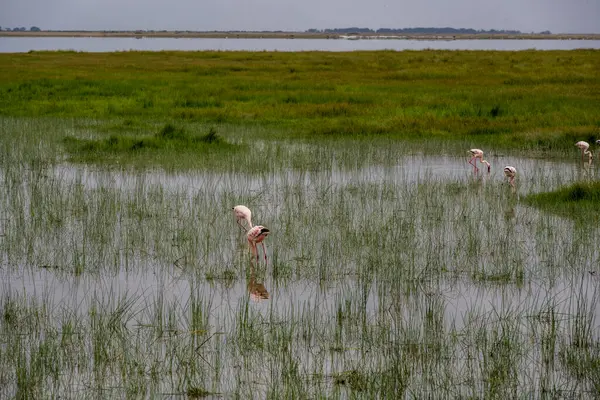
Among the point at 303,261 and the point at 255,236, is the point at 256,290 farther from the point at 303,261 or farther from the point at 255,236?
the point at 303,261

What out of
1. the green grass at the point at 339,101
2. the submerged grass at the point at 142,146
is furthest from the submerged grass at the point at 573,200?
the submerged grass at the point at 142,146

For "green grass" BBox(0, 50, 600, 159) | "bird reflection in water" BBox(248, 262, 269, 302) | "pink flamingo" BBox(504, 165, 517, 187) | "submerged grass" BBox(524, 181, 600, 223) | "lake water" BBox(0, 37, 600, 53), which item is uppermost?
"lake water" BBox(0, 37, 600, 53)

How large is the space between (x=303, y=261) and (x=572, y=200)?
17.5 ft

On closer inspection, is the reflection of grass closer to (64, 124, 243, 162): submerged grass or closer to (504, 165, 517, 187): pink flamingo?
(504, 165, 517, 187): pink flamingo

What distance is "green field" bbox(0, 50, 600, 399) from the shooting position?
6188 millimetres

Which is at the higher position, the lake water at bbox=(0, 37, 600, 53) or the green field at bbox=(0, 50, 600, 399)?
the lake water at bbox=(0, 37, 600, 53)

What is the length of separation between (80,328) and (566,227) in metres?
6.77

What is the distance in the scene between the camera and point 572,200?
12.7 meters

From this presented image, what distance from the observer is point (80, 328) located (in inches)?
274

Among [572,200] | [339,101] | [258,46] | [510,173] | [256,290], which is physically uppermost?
[258,46]

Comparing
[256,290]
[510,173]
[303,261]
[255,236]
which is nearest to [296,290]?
[256,290]

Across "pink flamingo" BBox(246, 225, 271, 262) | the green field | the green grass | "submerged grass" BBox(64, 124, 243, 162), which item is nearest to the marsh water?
the green field

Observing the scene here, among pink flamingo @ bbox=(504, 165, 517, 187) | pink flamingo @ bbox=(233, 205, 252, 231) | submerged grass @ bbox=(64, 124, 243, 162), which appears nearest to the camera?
pink flamingo @ bbox=(233, 205, 252, 231)

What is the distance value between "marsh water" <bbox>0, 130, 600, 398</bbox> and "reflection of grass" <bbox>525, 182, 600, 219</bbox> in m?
0.34
